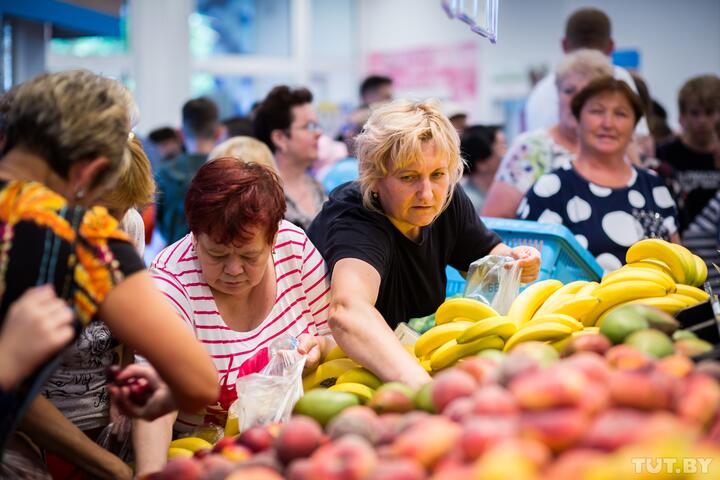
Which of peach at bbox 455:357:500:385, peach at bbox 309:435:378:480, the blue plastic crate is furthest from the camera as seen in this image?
the blue plastic crate

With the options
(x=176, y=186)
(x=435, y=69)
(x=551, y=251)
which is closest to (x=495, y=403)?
(x=551, y=251)

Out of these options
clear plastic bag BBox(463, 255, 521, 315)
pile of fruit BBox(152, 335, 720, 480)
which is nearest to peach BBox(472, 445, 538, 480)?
pile of fruit BBox(152, 335, 720, 480)

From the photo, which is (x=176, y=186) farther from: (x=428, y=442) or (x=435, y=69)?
(x=435, y=69)

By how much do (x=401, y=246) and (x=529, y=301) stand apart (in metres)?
0.46

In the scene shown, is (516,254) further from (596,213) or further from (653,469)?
(653,469)

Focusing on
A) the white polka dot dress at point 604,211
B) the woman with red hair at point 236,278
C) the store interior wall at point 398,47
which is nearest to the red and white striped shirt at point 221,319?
the woman with red hair at point 236,278

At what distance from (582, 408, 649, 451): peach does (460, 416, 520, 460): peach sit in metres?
0.11

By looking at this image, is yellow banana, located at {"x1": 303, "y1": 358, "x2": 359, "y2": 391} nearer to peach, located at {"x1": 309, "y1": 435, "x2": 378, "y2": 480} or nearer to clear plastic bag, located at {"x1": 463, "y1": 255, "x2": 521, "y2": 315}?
clear plastic bag, located at {"x1": 463, "y1": 255, "x2": 521, "y2": 315}

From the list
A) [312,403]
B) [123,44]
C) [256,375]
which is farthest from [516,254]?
[123,44]

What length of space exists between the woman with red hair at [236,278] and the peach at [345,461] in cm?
84

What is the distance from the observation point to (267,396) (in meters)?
2.07

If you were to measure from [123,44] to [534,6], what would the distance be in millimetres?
6265

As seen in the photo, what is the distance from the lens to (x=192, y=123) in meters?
6.25

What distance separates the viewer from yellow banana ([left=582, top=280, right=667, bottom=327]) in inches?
89.1
